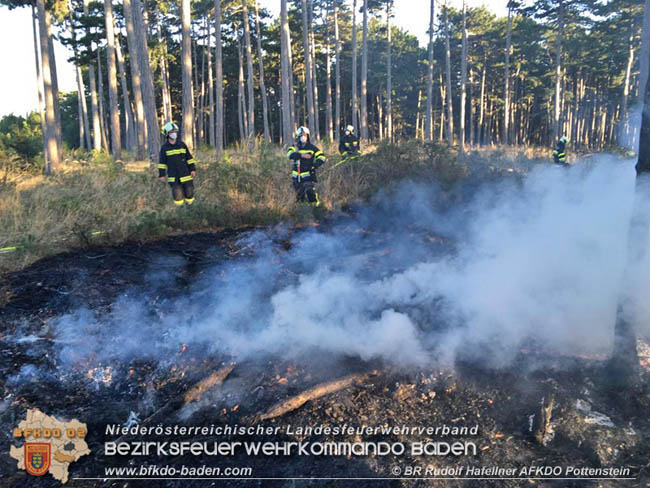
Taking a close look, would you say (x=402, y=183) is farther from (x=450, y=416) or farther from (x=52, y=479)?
(x=52, y=479)

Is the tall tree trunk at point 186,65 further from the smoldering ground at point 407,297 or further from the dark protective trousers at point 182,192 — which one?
the smoldering ground at point 407,297

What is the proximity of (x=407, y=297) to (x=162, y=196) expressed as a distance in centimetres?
637

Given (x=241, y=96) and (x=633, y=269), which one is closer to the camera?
(x=633, y=269)

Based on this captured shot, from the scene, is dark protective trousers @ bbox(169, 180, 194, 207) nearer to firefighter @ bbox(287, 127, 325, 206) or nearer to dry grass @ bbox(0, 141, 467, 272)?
dry grass @ bbox(0, 141, 467, 272)

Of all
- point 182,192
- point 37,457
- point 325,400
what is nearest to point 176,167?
point 182,192

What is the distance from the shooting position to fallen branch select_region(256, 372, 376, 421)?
137 inches

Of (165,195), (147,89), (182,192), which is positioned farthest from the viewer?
(147,89)

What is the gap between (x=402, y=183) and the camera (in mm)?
10562

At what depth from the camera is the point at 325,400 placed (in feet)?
11.9

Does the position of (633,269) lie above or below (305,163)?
below

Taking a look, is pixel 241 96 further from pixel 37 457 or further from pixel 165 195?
pixel 37 457

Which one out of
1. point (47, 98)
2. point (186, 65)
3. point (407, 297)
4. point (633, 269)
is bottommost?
point (407, 297)

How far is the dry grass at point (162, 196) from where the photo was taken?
7041 mm

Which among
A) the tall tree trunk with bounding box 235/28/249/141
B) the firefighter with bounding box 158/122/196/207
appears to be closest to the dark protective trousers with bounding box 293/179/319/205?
the firefighter with bounding box 158/122/196/207
